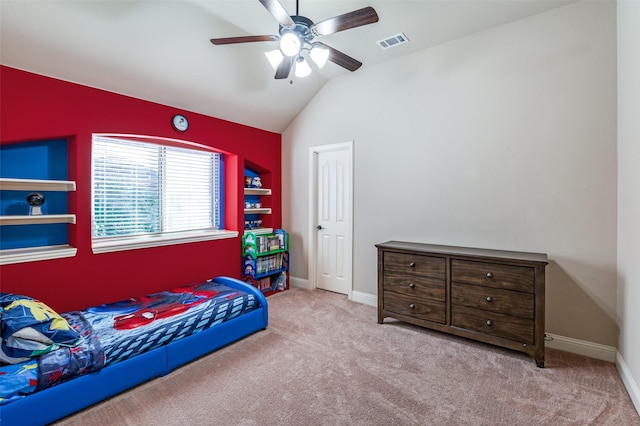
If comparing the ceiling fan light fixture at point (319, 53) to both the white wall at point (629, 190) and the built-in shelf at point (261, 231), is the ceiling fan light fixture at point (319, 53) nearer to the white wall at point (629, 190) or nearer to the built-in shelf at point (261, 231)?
the white wall at point (629, 190)

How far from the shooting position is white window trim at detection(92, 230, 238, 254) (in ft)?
9.87

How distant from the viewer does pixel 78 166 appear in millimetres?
2799

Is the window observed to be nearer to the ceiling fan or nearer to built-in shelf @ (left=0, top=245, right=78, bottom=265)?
built-in shelf @ (left=0, top=245, right=78, bottom=265)

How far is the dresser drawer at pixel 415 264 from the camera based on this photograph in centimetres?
293

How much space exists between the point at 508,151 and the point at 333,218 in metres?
2.28

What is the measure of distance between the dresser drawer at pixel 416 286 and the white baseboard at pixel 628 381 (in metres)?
1.30

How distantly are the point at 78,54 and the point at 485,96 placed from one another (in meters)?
3.76

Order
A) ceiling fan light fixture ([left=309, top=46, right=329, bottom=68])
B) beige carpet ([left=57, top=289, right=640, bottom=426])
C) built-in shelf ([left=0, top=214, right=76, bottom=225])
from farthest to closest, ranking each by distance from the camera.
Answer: built-in shelf ([left=0, top=214, right=76, bottom=225]) → ceiling fan light fixture ([left=309, top=46, right=329, bottom=68]) → beige carpet ([left=57, top=289, right=640, bottom=426])

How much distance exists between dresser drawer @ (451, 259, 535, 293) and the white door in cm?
154

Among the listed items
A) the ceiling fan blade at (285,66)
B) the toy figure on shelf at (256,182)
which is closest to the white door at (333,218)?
the toy figure on shelf at (256,182)

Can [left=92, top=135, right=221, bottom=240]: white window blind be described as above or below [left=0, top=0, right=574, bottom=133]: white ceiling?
below

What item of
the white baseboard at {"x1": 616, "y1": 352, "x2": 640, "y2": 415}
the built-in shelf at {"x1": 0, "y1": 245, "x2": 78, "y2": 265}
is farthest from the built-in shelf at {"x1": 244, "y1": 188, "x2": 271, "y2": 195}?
the white baseboard at {"x1": 616, "y1": 352, "x2": 640, "y2": 415}

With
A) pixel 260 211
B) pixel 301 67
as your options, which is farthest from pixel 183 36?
pixel 260 211

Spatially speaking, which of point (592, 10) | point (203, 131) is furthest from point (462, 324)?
point (203, 131)
